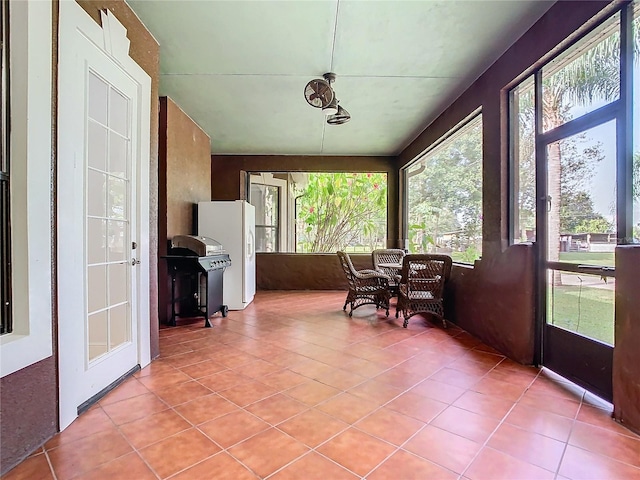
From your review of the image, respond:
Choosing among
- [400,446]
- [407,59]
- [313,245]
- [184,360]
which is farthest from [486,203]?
[313,245]

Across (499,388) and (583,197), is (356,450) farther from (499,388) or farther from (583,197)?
(583,197)

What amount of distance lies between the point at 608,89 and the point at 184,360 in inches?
147

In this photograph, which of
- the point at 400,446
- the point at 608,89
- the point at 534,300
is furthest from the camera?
the point at 534,300

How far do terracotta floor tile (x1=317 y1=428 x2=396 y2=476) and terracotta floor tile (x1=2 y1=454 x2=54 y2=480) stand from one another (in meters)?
1.22

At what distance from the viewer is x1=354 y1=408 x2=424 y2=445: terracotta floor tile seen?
172 cm

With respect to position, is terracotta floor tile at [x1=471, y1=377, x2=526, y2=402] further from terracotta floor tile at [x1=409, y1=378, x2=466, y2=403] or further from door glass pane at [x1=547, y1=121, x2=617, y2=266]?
door glass pane at [x1=547, y1=121, x2=617, y2=266]

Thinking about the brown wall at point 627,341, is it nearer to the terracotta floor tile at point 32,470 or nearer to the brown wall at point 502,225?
the brown wall at point 502,225

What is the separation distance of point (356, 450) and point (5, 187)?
2080mm

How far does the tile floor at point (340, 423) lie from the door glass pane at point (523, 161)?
1.20m

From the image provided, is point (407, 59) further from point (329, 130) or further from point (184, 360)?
point (184, 360)

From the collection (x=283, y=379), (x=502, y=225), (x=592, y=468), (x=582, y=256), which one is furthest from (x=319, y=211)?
(x=592, y=468)

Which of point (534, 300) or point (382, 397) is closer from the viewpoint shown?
point (382, 397)

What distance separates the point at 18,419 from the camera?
5.01 ft

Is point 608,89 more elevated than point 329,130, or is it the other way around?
point 329,130
